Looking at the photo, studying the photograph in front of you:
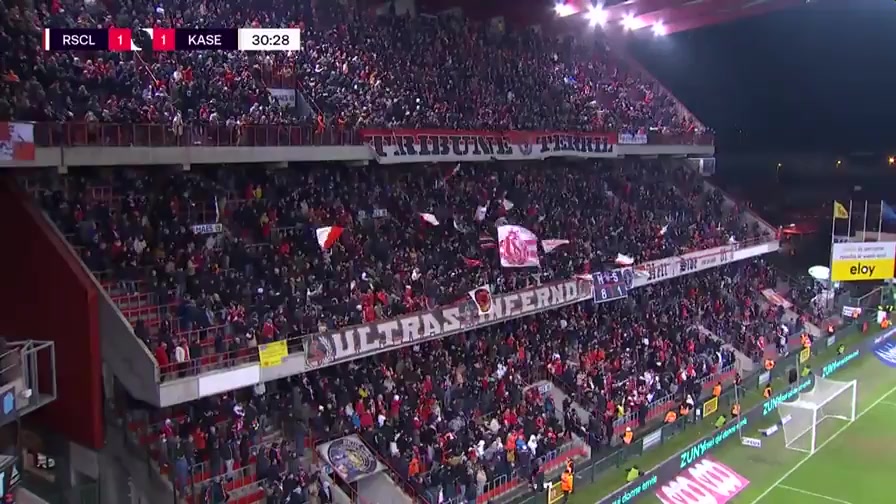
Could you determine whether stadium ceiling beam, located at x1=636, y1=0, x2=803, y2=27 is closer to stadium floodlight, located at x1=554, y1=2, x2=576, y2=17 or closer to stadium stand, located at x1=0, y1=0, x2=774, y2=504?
stadium floodlight, located at x1=554, y1=2, x2=576, y2=17

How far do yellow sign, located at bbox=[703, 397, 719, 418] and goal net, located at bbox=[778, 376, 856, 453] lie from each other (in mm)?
2010

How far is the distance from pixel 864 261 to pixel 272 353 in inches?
865

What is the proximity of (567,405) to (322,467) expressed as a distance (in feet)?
27.9

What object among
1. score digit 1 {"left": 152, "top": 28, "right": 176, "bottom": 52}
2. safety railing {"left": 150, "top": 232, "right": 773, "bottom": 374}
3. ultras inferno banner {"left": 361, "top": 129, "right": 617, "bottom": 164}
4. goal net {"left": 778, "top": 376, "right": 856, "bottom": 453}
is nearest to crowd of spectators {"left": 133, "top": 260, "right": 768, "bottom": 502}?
safety railing {"left": 150, "top": 232, "right": 773, "bottom": 374}

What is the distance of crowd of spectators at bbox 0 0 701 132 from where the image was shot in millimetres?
17297

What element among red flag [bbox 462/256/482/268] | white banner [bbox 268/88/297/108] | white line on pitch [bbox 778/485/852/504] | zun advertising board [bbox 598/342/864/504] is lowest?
white line on pitch [bbox 778/485/852/504]

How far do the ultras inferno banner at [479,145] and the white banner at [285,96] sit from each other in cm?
237

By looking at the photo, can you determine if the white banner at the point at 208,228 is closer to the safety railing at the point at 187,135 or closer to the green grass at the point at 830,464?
the safety railing at the point at 187,135

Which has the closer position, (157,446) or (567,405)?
(157,446)

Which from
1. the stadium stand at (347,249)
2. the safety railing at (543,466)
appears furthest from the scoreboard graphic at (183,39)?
the safety railing at (543,466)

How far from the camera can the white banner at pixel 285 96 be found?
23484 mm

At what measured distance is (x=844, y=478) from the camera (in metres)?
23.5

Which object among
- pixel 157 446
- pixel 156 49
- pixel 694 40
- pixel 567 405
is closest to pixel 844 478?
pixel 567 405

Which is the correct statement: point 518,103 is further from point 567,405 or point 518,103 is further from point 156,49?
point 156,49
